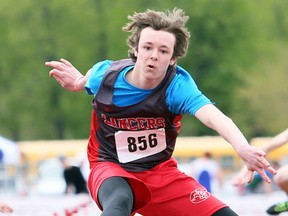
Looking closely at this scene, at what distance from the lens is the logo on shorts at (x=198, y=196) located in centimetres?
794

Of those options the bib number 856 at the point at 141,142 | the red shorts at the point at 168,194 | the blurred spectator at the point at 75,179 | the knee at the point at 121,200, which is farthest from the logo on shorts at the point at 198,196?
the blurred spectator at the point at 75,179

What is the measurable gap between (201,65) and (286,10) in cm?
1254

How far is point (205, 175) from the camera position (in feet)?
78.4

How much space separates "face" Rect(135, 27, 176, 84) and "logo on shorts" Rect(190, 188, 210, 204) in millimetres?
868

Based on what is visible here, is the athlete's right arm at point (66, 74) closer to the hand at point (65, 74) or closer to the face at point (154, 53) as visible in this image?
the hand at point (65, 74)

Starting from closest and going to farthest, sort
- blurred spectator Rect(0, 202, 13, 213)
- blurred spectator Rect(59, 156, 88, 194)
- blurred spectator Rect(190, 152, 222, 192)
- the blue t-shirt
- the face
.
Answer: the blue t-shirt, the face, blurred spectator Rect(0, 202, 13, 213), blurred spectator Rect(190, 152, 222, 192), blurred spectator Rect(59, 156, 88, 194)

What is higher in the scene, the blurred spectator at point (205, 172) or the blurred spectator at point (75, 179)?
the blurred spectator at point (205, 172)

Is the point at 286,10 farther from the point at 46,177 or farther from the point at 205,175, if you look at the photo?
the point at 205,175

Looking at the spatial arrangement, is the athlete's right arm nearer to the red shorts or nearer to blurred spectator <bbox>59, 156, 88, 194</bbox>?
the red shorts

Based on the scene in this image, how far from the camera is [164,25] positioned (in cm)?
770

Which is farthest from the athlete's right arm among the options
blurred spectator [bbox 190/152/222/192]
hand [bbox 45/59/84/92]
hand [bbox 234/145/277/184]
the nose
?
blurred spectator [bbox 190/152/222/192]

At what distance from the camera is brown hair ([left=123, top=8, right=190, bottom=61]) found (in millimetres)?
7719

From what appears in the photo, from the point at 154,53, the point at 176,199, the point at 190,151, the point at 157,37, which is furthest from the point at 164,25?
the point at 190,151

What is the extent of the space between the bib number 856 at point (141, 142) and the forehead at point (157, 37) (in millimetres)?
689
